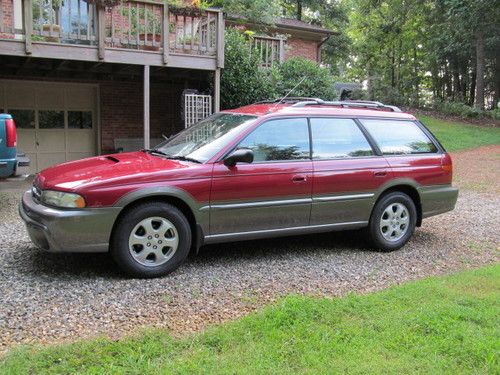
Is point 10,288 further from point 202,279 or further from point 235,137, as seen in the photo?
point 235,137

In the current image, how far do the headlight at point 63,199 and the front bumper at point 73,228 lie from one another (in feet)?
0.16

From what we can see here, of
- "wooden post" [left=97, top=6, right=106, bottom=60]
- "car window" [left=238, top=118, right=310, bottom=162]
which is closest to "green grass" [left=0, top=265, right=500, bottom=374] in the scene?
"car window" [left=238, top=118, right=310, bottom=162]

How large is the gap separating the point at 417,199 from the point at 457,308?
2.55m

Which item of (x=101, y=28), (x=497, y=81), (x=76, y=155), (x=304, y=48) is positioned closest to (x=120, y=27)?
(x=101, y=28)

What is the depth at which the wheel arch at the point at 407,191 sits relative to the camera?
6222 mm

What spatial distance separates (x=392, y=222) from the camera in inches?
248

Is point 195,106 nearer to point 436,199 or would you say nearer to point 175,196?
point 436,199

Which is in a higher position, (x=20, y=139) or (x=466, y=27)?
(x=466, y=27)

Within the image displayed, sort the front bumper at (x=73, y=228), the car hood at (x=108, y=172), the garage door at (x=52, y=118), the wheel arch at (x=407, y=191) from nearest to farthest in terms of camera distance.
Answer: the front bumper at (x=73, y=228) < the car hood at (x=108, y=172) < the wheel arch at (x=407, y=191) < the garage door at (x=52, y=118)

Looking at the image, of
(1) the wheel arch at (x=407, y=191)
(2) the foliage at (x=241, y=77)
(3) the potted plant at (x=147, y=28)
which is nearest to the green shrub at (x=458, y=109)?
(2) the foliage at (x=241, y=77)

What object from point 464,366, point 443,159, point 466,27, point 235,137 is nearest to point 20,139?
point 235,137

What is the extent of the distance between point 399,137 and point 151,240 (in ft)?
11.1

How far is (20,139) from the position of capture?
44.1ft

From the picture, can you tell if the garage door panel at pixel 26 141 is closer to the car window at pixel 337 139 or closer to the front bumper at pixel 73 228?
the front bumper at pixel 73 228
